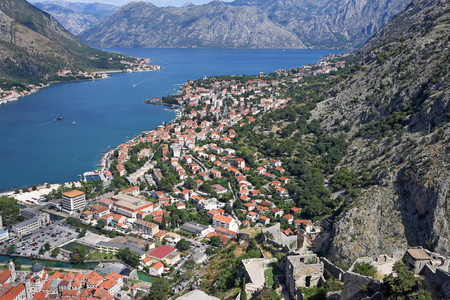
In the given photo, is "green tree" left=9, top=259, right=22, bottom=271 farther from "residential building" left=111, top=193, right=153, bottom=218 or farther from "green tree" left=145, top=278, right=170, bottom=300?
"green tree" left=145, top=278, right=170, bottom=300

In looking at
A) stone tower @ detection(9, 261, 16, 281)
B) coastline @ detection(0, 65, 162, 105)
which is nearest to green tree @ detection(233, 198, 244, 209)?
stone tower @ detection(9, 261, 16, 281)

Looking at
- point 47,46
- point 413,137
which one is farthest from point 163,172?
point 47,46

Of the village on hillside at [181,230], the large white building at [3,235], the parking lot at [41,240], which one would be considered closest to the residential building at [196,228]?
the village on hillside at [181,230]

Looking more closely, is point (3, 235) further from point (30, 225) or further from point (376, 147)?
point (376, 147)

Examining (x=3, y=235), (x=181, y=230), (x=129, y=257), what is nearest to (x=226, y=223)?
(x=181, y=230)

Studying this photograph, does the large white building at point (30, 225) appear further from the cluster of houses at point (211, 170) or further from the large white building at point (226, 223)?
the large white building at point (226, 223)

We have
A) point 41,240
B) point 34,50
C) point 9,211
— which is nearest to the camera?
point 41,240
